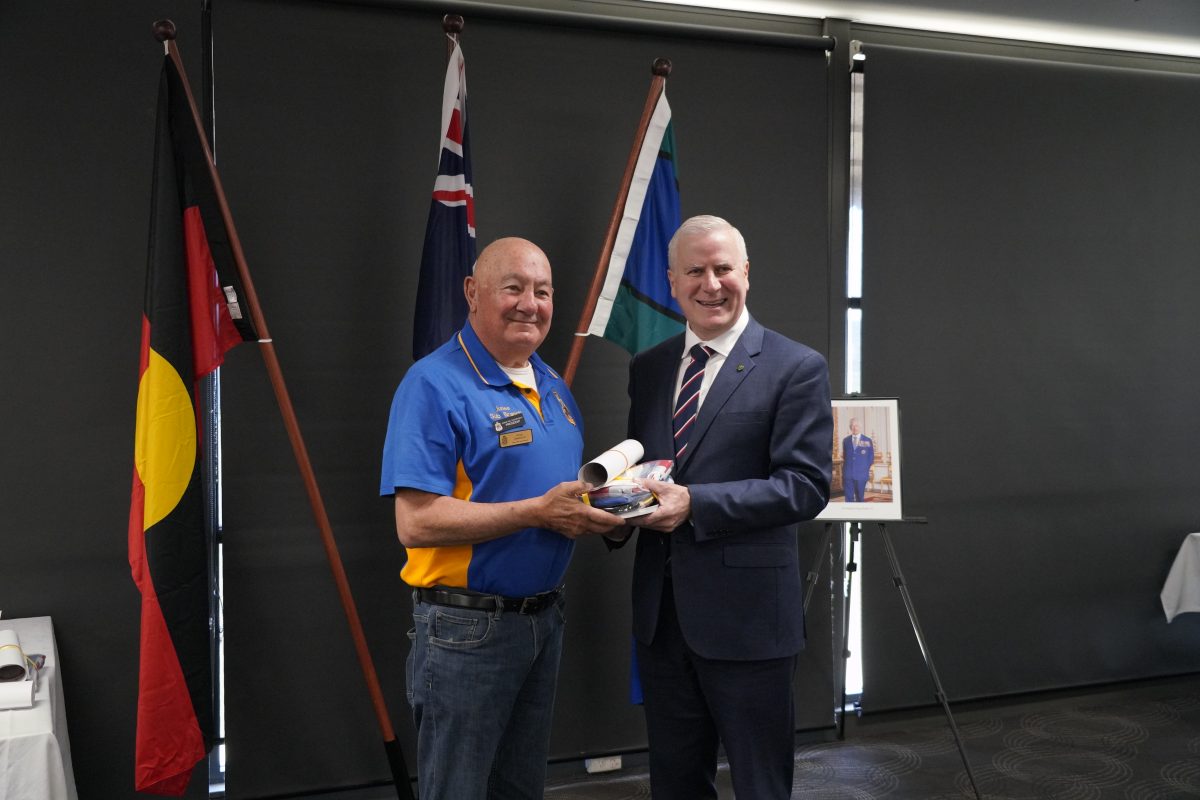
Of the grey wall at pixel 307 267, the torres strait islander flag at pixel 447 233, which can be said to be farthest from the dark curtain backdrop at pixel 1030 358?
the torres strait islander flag at pixel 447 233

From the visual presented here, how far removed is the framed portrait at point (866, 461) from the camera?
11.2 ft

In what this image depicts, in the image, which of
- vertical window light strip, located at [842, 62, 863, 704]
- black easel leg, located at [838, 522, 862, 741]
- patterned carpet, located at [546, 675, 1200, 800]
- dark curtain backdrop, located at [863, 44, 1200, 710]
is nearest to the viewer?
patterned carpet, located at [546, 675, 1200, 800]

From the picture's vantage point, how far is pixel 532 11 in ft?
11.1

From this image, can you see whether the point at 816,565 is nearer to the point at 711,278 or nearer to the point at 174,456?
the point at 711,278

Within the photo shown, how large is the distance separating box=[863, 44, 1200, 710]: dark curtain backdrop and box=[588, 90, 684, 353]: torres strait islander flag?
3.35ft

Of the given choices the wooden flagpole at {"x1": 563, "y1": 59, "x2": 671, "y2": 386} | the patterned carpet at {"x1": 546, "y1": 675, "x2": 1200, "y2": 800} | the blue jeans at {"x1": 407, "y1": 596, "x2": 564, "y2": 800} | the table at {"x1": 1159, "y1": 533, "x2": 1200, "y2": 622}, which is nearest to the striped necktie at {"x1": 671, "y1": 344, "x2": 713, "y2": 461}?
the blue jeans at {"x1": 407, "y1": 596, "x2": 564, "y2": 800}

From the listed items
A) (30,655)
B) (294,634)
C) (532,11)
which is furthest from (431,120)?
(30,655)

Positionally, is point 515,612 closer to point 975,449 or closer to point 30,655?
point 30,655

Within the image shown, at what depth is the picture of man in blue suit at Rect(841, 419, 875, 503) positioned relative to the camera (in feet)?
11.3

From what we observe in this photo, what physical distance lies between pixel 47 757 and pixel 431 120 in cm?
225

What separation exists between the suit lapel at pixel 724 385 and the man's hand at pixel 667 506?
0.51ft

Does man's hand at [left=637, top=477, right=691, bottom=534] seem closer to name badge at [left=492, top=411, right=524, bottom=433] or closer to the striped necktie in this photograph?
the striped necktie

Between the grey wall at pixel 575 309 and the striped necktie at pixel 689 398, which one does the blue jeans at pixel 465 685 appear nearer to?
the striped necktie at pixel 689 398

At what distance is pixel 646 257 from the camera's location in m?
3.29
